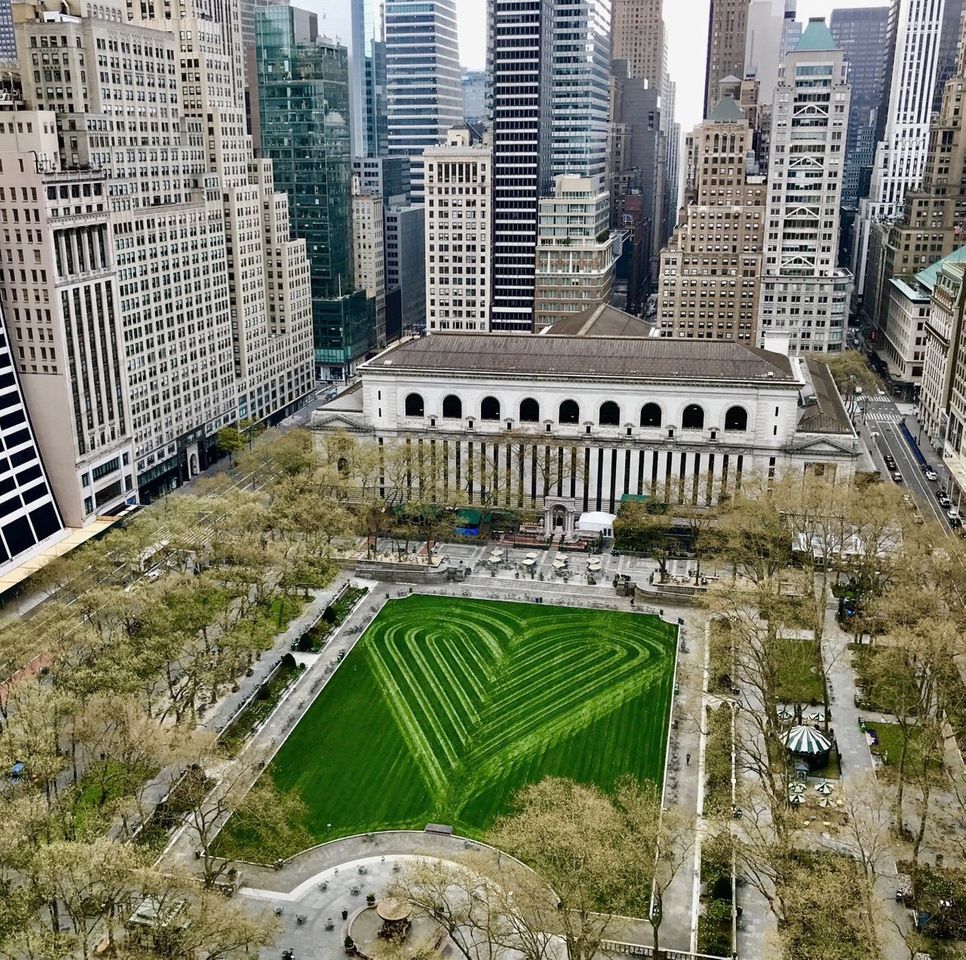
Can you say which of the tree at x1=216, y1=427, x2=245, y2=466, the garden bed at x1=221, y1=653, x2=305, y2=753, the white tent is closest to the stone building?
the white tent

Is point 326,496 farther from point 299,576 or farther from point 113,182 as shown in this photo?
point 113,182

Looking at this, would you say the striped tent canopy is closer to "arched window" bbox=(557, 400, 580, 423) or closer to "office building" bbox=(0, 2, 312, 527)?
"arched window" bbox=(557, 400, 580, 423)

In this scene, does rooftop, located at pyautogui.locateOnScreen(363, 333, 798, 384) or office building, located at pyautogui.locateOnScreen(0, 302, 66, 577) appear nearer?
office building, located at pyautogui.locateOnScreen(0, 302, 66, 577)

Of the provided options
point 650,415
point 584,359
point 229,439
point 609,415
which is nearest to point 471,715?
point 609,415

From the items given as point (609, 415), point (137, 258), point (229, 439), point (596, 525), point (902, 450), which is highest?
point (137, 258)

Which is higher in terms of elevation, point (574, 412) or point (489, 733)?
point (574, 412)

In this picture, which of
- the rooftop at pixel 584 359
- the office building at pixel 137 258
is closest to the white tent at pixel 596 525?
the rooftop at pixel 584 359

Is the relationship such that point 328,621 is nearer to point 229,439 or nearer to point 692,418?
point 229,439
